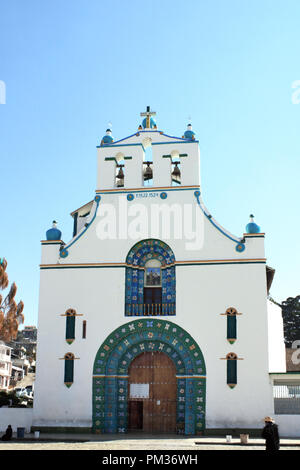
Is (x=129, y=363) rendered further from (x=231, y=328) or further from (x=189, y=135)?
(x=189, y=135)

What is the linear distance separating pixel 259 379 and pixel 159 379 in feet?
14.1

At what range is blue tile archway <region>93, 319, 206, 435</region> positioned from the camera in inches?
939

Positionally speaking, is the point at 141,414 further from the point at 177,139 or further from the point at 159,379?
the point at 177,139

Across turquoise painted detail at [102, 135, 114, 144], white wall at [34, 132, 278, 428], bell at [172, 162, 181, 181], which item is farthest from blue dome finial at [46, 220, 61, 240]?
bell at [172, 162, 181, 181]

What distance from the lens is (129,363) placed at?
81.9ft

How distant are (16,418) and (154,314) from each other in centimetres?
759

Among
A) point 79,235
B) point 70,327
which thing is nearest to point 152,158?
point 79,235

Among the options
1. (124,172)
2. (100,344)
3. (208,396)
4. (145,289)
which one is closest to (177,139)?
(124,172)

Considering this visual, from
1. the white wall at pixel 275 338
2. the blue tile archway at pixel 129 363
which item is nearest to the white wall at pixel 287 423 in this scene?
the blue tile archway at pixel 129 363

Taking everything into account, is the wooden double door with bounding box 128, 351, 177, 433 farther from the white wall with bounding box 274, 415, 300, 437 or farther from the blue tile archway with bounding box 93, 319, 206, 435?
the white wall with bounding box 274, 415, 300, 437

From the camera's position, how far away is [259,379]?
A: 23.7m

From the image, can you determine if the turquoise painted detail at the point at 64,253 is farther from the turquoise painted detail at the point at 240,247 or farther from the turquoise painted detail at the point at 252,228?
the turquoise painted detail at the point at 252,228

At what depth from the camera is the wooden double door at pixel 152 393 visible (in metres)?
24.2

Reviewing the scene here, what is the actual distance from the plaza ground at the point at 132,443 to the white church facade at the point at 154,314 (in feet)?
4.65
